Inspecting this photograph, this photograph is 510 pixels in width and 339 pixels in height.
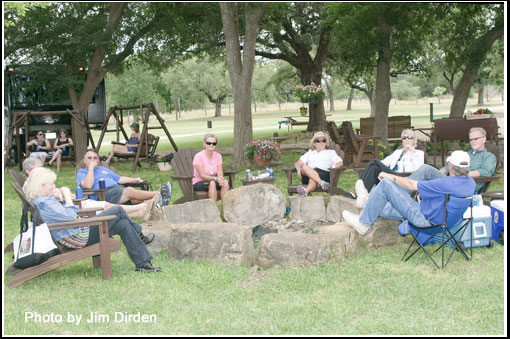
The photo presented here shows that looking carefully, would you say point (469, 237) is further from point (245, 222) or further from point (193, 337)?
point (193, 337)

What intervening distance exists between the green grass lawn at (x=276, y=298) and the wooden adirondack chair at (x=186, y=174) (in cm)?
169

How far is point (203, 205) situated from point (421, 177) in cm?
217

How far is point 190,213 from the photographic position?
20.0 feet

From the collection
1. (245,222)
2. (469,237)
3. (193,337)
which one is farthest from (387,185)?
(193,337)

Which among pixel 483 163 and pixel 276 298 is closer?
pixel 276 298

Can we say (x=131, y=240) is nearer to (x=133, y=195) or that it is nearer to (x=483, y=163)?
(x=133, y=195)

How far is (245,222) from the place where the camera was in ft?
20.7

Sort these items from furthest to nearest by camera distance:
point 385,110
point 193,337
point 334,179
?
point 385,110 < point 334,179 < point 193,337

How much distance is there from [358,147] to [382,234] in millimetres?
6007

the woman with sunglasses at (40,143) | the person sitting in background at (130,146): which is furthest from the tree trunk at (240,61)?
the woman with sunglasses at (40,143)

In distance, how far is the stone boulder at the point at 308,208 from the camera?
21.0ft

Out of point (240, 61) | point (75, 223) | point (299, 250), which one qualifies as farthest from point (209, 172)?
point (240, 61)

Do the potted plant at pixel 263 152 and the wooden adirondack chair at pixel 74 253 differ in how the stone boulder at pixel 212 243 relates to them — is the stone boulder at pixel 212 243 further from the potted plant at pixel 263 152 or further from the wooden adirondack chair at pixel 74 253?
the potted plant at pixel 263 152

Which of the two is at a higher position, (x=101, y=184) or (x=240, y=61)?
(x=240, y=61)
